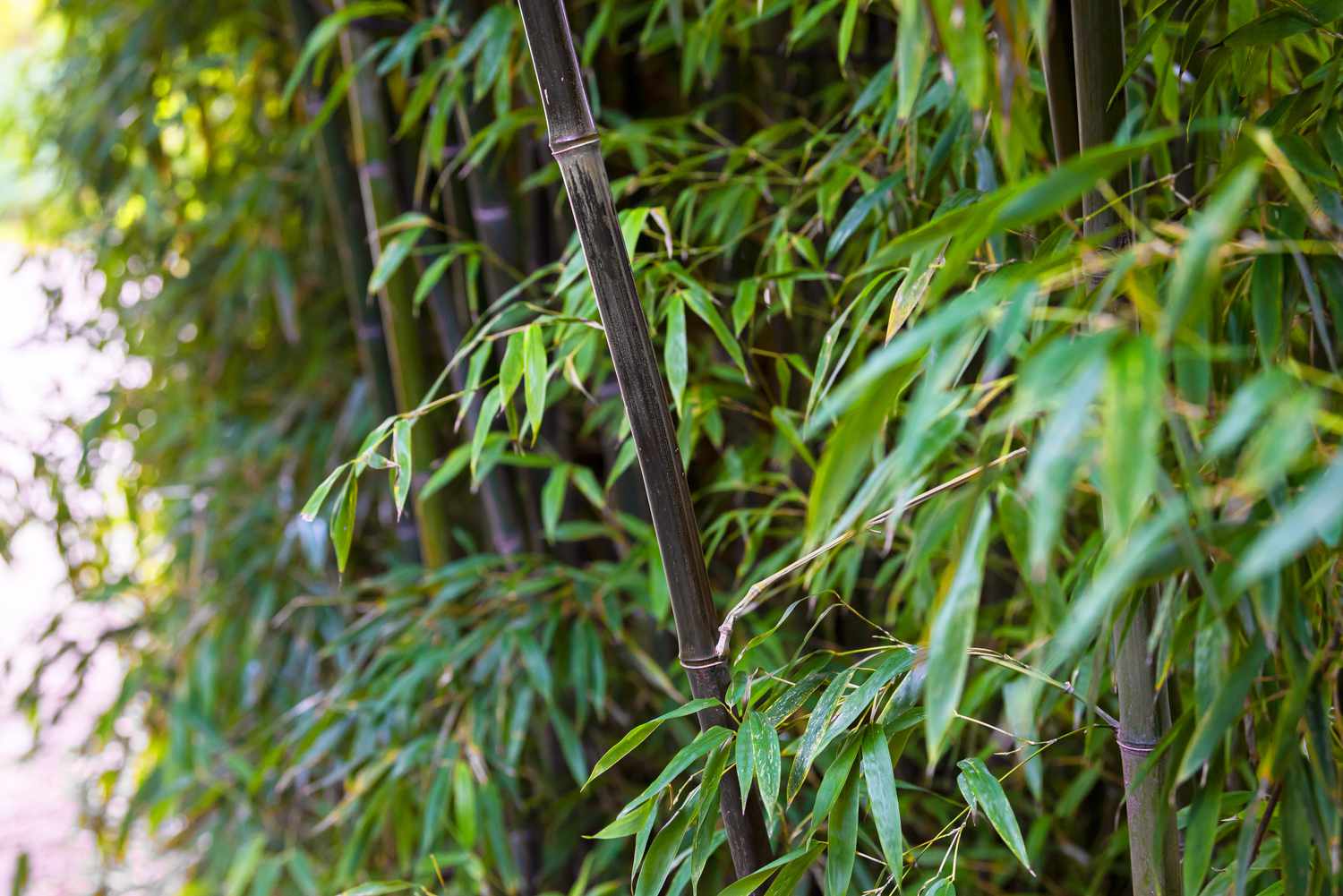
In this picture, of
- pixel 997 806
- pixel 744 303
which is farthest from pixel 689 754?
pixel 744 303

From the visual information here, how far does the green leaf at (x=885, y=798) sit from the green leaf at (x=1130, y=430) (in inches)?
8.5

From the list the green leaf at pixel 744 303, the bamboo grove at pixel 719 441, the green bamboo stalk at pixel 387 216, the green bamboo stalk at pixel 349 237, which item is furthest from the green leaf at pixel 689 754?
the green bamboo stalk at pixel 349 237

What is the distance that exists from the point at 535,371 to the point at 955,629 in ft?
0.80

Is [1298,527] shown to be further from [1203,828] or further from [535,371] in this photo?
[535,371]

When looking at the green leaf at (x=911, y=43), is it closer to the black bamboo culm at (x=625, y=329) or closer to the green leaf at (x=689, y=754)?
the black bamboo culm at (x=625, y=329)

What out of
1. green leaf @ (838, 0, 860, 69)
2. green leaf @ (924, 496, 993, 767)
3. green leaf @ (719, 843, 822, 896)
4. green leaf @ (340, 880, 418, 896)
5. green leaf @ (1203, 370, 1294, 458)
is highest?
green leaf @ (838, 0, 860, 69)

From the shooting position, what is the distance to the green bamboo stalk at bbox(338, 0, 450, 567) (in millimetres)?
906

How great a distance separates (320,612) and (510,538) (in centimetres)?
31

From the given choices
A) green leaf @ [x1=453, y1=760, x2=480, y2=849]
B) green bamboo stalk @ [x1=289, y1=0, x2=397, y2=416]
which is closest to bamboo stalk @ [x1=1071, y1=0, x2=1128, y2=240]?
green leaf @ [x1=453, y1=760, x2=480, y2=849]

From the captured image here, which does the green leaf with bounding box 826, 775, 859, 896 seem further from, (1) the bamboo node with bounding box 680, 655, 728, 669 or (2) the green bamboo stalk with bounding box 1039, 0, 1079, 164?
(2) the green bamboo stalk with bounding box 1039, 0, 1079, 164

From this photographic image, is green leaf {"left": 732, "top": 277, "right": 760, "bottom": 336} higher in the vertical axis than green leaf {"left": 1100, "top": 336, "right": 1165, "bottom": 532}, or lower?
higher

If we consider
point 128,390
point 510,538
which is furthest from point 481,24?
point 128,390

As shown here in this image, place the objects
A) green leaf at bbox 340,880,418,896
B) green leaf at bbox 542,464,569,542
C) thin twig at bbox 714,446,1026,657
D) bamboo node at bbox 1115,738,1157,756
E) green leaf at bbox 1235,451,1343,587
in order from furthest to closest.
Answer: green leaf at bbox 542,464,569,542, green leaf at bbox 340,880,418,896, bamboo node at bbox 1115,738,1157,756, thin twig at bbox 714,446,1026,657, green leaf at bbox 1235,451,1343,587

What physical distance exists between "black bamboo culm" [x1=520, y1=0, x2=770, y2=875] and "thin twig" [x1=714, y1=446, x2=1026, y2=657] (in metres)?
0.01
